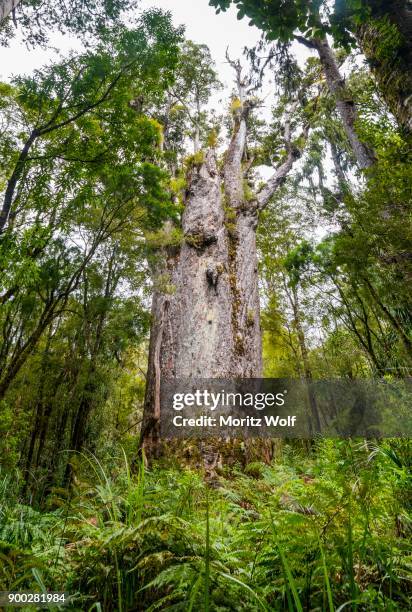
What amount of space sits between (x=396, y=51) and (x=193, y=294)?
412cm

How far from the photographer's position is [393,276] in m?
4.85

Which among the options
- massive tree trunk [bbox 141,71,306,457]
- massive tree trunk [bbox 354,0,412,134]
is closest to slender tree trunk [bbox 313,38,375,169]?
massive tree trunk [bbox 141,71,306,457]

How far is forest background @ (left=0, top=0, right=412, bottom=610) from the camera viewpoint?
1.29 meters

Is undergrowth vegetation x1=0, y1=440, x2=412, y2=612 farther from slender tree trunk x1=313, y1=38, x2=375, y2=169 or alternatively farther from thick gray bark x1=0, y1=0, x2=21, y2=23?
slender tree trunk x1=313, y1=38, x2=375, y2=169

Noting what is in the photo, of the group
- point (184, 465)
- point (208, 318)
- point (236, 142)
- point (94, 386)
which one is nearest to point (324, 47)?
point (236, 142)

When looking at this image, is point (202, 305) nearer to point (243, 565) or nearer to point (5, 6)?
point (5, 6)

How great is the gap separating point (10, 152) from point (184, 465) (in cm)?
589

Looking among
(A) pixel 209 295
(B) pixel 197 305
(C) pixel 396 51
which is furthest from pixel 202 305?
(C) pixel 396 51

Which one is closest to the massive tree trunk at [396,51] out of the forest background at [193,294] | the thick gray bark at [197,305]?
the forest background at [193,294]

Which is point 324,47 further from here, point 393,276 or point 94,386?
point 94,386

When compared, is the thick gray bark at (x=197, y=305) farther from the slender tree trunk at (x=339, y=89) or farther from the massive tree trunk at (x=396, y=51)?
the massive tree trunk at (x=396, y=51)

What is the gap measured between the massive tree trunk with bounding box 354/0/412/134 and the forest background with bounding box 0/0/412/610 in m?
0.01

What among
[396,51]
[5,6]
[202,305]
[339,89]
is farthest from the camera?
[339,89]

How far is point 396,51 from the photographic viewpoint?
2273 millimetres
